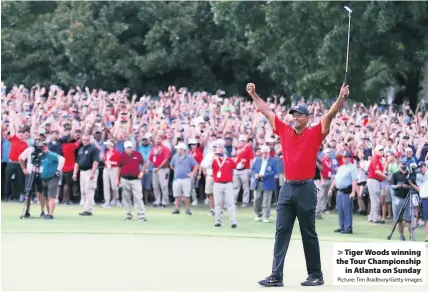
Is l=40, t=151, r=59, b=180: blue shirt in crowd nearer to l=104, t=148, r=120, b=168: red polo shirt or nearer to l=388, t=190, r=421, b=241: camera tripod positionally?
l=104, t=148, r=120, b=168: red polo shirt

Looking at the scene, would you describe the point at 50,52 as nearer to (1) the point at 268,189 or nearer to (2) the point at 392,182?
(1) the point at 268,189

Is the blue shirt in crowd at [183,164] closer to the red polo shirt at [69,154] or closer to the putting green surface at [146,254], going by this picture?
the putting green surface at [146,254]

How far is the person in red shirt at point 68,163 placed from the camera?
1084 inches

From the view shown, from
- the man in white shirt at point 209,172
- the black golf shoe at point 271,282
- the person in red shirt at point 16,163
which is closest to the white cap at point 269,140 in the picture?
the man in white shirt at point 209,172

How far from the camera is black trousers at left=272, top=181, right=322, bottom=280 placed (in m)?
12.8

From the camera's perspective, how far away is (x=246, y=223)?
24719 millimetres

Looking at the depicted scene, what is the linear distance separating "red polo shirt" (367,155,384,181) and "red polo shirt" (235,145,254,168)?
3447 mm

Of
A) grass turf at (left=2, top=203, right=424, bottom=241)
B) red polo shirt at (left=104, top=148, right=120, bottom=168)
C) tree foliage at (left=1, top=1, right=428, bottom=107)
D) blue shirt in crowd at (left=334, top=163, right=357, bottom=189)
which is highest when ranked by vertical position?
tree foliage at (left=1, top=1, right=428, bottom=107)

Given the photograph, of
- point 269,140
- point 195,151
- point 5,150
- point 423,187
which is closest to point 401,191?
point 423,187

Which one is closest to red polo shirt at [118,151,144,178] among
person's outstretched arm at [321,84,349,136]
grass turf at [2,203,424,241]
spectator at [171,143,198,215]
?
grass turf at [2,203,424,241]

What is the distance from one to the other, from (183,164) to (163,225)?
3.14 metres

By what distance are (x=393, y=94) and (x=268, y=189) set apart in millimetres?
21370

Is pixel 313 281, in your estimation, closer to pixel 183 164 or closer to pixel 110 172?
pixel 183 164

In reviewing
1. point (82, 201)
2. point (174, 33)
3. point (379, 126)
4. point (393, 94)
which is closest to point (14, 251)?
point (82, 201)
